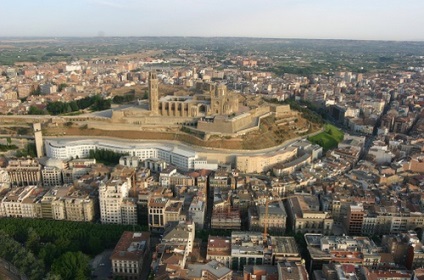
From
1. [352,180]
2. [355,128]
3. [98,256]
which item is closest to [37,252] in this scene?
[98,256]

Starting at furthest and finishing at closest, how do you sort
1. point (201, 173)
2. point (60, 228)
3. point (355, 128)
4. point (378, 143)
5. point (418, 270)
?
point (355, 128), point (378, 143), point (201, 173), point (60, 228), point (418, 270)

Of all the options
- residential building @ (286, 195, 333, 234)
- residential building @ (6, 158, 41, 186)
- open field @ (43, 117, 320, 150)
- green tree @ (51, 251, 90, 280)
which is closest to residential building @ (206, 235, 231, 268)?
residential building @ (286, 195, 333, 234)

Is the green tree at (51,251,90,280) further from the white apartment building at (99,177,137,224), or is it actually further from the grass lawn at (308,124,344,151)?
the grass lawn at (308,124,344,151)

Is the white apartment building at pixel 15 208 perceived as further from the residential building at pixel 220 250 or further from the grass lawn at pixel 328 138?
the grass lawn at pixel 328 138

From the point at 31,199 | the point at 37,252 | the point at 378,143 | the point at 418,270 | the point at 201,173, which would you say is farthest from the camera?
the point at 378,143

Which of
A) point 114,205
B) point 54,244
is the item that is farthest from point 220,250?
point 54,244

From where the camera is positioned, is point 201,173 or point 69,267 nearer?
point 69,267

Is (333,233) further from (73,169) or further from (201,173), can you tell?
(73,169)
